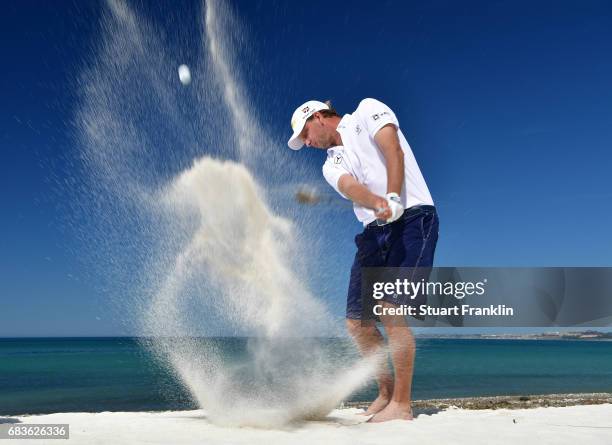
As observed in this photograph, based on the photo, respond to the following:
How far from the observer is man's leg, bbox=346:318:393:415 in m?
5.14

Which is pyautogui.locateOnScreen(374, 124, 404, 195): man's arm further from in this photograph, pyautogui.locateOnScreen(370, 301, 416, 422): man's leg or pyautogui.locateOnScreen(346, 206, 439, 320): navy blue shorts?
pyautogui.locateOnScreen(370, 301, 416, 422): man's leg

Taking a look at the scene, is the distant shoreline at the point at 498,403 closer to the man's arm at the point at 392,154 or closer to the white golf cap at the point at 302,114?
the man's arm at the point at 392,154

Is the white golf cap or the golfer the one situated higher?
the white golf cap

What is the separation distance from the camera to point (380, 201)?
4410 mm

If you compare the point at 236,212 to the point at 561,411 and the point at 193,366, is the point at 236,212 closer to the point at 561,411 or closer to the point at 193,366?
the point at 193,366

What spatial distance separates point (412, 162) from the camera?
483 cm

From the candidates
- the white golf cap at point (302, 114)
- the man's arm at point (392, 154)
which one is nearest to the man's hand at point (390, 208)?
the man's arm at point (392, 154)

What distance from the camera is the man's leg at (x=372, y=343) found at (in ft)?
16.9

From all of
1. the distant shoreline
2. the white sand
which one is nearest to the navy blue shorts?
the white sand

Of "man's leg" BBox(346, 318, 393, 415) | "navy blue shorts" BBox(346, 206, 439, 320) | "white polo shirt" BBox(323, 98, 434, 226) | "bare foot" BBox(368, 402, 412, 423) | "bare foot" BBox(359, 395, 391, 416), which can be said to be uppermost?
"white polo shirt" BBox(323, 98, 434, 226)

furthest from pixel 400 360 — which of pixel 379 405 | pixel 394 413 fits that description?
pixel 379 405

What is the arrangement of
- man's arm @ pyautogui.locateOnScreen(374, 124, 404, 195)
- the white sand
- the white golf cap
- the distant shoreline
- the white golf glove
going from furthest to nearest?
the distant shoreline < the white golf cap < man's arm @ pyautogui.locateOnScreen(374, 124, 404, 195) < the white golf glove < the white sand

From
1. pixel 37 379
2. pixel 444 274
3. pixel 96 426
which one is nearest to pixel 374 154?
pixel 444 274

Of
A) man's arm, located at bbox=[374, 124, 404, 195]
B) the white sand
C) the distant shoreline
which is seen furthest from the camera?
the distant shoreline
